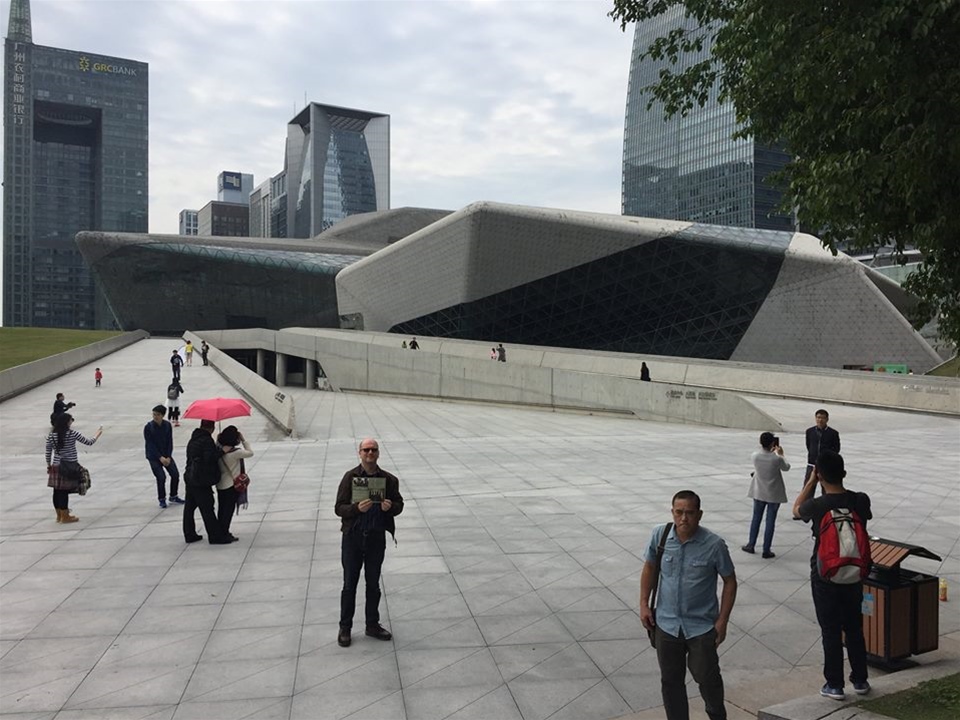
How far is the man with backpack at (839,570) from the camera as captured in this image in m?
3.94

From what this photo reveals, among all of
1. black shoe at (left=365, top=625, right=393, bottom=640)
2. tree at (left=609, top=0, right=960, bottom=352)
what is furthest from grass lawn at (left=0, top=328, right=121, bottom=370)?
tree at (left=609, top=0, right=960, bottom=352)

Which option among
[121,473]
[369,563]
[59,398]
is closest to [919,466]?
[369,563]

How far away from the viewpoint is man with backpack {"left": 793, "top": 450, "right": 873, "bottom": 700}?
3.94 meters

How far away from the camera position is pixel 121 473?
12039mm

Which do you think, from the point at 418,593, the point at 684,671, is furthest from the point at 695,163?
the point at 684,671

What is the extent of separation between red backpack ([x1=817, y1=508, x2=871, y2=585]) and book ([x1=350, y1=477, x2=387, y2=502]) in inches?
114

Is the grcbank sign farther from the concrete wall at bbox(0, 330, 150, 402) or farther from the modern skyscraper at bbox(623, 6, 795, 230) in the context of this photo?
the concrete wall at bbox(0, 330, 150, 402)

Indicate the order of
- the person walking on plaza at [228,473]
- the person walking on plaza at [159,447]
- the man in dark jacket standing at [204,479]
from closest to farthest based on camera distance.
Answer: the man in dark jacket standing at [204,479], the person walking on plaza at [228,473], the person walking on plaza at [159,447]

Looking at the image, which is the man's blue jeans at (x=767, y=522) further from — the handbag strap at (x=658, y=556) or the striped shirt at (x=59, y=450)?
the striped shirt at (x=59, y=450)

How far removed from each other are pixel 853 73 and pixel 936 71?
48 centimetres

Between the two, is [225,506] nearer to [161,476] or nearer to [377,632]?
[161,476]

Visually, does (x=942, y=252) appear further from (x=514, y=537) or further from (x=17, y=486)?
(x=17, y=486)

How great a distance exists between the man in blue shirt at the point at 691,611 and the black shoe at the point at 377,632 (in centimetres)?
227

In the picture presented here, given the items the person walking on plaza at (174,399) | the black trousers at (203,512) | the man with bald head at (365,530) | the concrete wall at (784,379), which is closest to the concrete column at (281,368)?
the concrete wall at (784,379)
